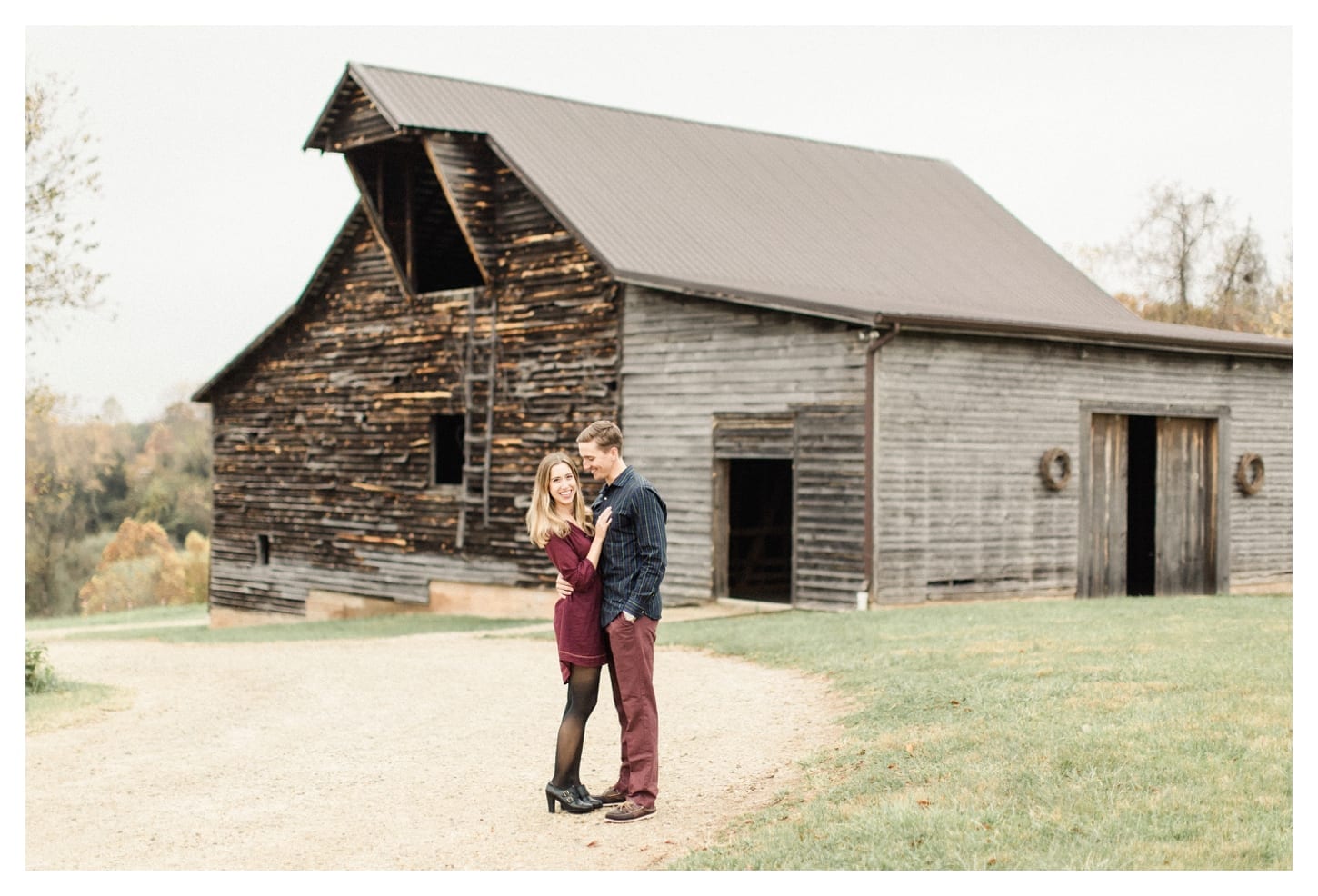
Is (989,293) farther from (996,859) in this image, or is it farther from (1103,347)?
(996,859)

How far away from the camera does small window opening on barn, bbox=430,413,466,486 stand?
2442cm

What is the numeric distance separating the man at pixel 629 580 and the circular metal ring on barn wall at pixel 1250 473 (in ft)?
54.4

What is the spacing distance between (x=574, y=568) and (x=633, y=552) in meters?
0.32

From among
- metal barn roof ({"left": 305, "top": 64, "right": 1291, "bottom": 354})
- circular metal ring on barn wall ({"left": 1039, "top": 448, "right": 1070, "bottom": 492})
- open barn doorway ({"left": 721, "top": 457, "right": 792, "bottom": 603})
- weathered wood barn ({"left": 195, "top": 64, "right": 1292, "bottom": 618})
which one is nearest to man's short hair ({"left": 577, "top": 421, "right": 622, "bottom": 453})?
weathered wood barn ({"left": 195, "top": 64, "right": 1292, "bottom": 618})

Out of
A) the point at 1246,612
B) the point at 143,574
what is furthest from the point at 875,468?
the point at 143,574

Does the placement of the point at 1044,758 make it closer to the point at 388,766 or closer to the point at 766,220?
the point at 388,766

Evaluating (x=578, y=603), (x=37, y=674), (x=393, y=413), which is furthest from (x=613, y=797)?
(x=393, y=413)

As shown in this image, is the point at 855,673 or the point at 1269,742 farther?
the point at 855,673

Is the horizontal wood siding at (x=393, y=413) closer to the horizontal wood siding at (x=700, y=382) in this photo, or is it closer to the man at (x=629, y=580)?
the horizontal wood siding at (x=700, y=382)

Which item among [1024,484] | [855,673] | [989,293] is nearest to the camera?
[855,673]

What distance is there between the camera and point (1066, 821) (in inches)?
304

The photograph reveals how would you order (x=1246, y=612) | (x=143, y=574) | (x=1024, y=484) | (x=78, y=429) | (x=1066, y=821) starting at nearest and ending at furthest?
(x=1066, y=821)
(x=1246, y=612)
(x=1024, y=484)
(x=143, y=574)
(x=78, y=429)

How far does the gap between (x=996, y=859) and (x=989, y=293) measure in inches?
706

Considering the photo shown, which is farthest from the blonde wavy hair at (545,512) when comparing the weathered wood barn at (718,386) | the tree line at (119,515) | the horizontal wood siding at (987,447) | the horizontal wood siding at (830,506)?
the tree line at (119,515)
